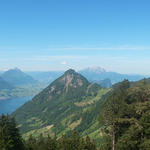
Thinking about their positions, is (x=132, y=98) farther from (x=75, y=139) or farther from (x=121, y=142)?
(x=75, y=139)

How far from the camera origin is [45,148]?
255 ft

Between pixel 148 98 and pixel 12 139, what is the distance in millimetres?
41925

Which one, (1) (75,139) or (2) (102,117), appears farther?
(1) (75,139)

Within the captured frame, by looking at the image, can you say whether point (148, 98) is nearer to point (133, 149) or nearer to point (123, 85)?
point (133, 149)

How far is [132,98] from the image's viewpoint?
2029 inches

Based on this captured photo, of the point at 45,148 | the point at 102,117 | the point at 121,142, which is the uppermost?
the point at 102,117

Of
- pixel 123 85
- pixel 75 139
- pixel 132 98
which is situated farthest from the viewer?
pixel 123 85

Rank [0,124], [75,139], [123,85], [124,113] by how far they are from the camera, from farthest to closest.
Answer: [123,85], [75,139], [0,124], [124,113]

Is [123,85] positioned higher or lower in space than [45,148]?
higher

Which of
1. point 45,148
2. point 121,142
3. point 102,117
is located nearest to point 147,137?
point 121,142

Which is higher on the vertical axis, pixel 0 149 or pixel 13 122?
pixel 13 122

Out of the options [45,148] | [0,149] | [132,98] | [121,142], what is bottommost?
[45,148]

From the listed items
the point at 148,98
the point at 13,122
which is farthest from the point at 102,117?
Result: the point at 13,122

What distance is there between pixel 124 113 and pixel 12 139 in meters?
33.2
